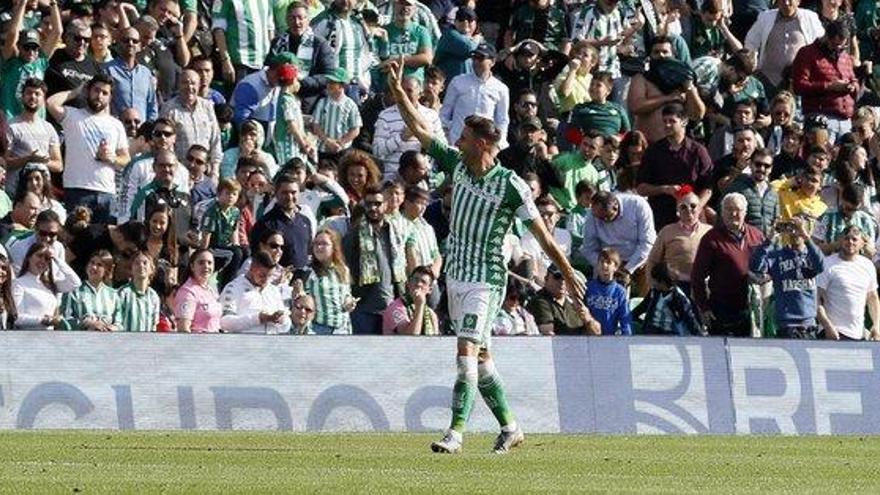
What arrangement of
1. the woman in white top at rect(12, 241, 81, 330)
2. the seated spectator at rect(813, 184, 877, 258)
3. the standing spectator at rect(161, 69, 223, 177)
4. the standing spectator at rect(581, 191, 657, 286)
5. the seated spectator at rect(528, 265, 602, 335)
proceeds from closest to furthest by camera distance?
1. the woman in white top at rect(12, 241, 81, 330)
2. the seated spectator at rect(528, 265, 602, 335)
3. the standing spectator at rect(161, 69, 223, 177)
4. the standing spectator at rect(581, 191, 657, 286)
5. the seated spectator at rect(813, 184, 877, 258)

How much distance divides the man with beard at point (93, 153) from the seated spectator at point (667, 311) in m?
5.64

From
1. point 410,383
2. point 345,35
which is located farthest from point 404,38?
point 410,383

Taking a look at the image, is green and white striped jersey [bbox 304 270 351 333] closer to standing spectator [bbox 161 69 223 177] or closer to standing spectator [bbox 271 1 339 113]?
standing spectator [bbox 161 69 223 177]

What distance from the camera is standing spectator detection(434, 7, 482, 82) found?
2825cm

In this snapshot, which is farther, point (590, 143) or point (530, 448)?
point (590, 143)

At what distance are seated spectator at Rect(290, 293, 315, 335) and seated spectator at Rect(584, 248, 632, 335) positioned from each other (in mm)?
3043

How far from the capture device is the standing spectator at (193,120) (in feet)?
80.3

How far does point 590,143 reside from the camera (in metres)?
26.3

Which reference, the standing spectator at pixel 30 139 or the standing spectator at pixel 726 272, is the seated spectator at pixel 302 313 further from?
the standing spectator at pixel 726 272

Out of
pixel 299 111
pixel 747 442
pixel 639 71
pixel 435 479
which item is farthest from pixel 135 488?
pixel 639 71

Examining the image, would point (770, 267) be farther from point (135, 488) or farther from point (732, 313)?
point (135, 488)

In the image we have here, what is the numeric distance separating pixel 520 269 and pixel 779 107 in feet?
18.4

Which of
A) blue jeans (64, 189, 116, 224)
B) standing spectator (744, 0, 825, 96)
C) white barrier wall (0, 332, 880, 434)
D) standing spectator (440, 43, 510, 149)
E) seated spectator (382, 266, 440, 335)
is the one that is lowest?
white barrier wall (0, 332, 880, 434)

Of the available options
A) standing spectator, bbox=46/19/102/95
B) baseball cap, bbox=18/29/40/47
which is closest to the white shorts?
baseball cap, bbox=18/29/40/47
